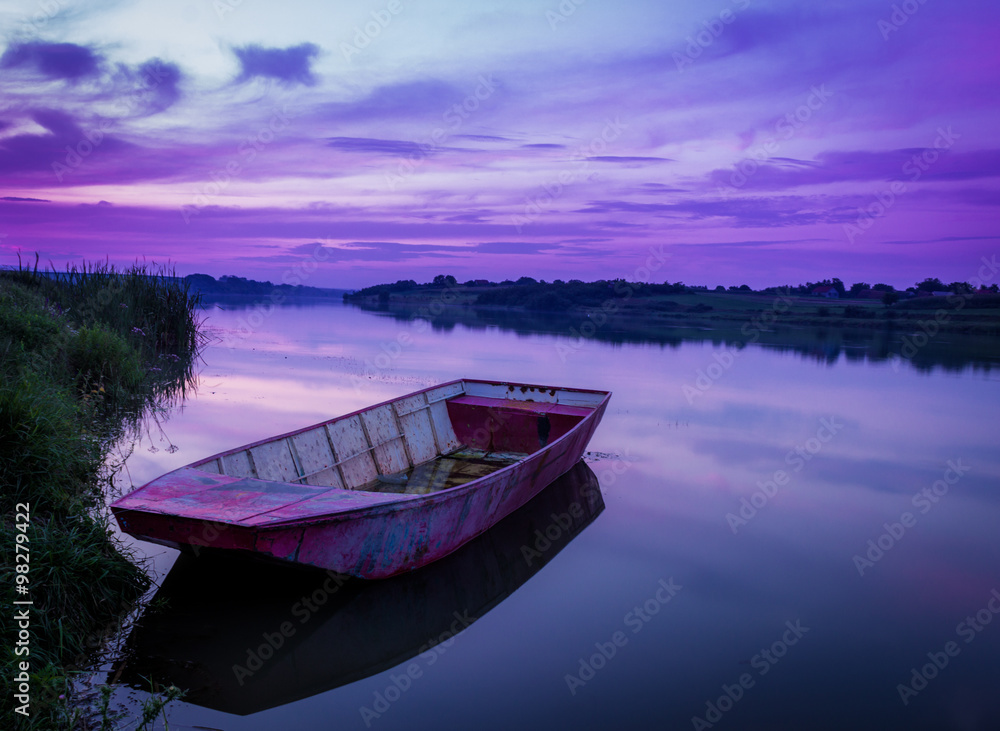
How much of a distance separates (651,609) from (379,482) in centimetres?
332

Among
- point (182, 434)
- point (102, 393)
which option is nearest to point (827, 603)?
point (182, 434)

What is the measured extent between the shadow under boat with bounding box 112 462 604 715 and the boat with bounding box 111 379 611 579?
275 mm

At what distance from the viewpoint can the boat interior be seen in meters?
6.17

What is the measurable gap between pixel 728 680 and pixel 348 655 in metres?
2.58

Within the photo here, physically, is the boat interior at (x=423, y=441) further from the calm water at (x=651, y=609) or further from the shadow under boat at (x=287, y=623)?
the shadow under boat at (x=287, y=623)

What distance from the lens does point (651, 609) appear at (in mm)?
5355

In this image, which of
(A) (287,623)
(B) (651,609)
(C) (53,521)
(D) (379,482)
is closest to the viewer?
(C) (53,521)

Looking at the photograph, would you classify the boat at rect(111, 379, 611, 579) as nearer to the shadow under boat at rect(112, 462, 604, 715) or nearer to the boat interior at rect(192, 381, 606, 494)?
the boat interior at rect(192, 381, 606, 494)

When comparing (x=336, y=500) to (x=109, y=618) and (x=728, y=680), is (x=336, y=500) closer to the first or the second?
(x=109, y=618)

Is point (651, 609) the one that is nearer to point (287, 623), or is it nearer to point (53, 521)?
point (287, 623)

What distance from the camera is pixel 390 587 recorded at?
512cm

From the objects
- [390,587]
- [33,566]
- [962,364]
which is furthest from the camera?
[962,364]

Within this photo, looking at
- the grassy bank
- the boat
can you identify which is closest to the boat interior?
the boat

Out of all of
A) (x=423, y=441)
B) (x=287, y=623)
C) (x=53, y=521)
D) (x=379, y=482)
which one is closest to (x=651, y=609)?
(x=287, y=623)
